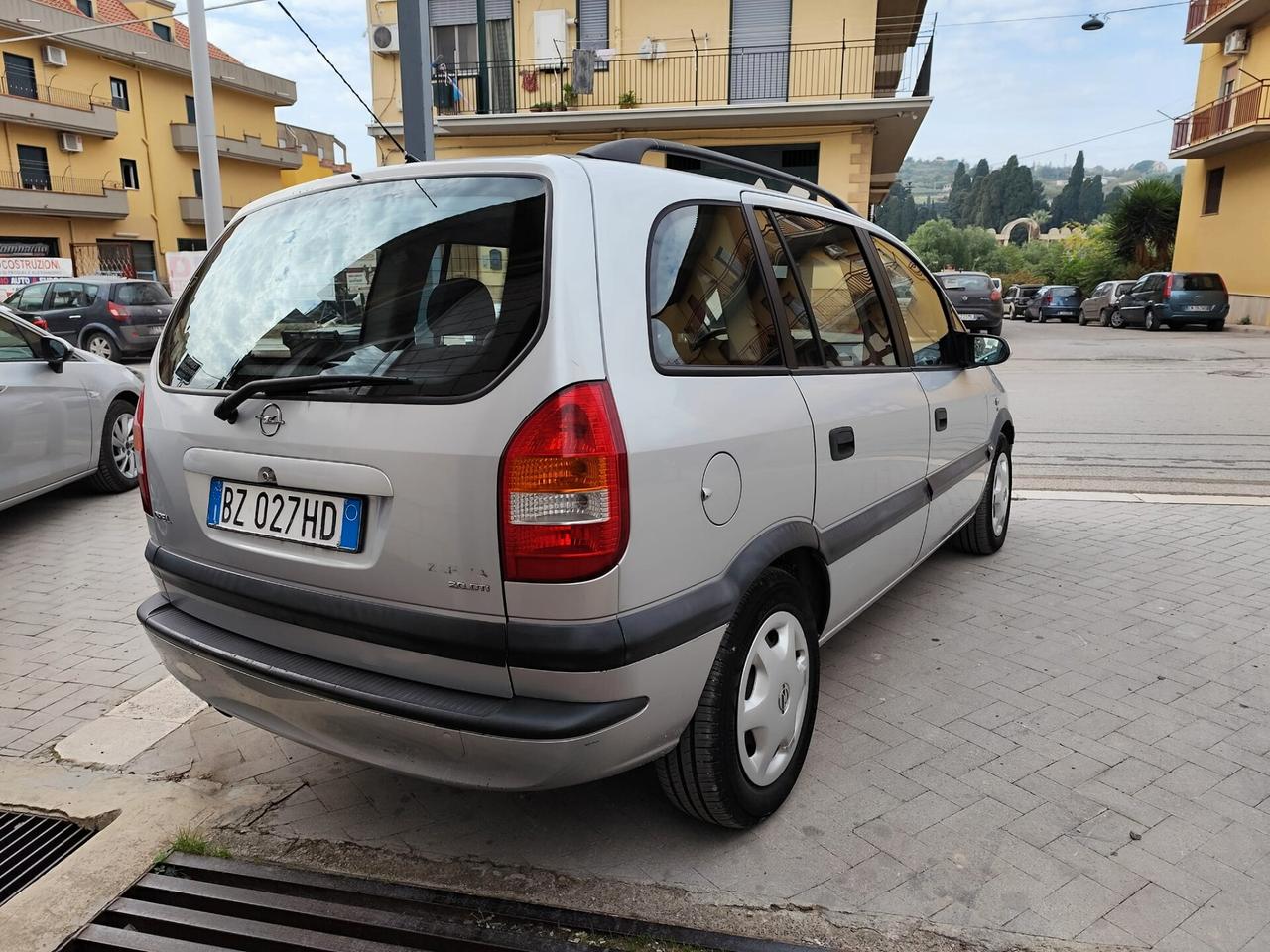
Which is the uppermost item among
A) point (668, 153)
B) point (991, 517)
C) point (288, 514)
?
point (668, 153)

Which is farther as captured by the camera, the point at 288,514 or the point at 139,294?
the point at 139,294

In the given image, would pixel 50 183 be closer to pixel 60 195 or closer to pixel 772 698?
pixel 60 195

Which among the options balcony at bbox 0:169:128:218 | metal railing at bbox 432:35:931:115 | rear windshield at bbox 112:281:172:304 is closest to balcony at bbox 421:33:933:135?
metal railing at bbox 432:35:931:115

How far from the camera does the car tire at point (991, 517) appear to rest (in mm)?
4965

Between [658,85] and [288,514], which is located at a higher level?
[658,85]

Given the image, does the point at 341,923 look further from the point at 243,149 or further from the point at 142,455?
the point at 243,149

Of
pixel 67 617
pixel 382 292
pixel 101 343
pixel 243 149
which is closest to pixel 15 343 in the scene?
pixel 67 617

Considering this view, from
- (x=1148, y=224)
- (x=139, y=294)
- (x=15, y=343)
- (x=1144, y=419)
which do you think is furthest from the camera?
(x=1148, y=224)

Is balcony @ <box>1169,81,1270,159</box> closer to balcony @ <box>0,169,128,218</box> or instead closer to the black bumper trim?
the black bumper trim

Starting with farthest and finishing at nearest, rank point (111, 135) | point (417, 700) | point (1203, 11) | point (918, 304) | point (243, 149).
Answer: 1. point (243, 149)
2. point (111, 135)
3. point (1203, 11)
4. point (918, 304)
5. point (417, 700)

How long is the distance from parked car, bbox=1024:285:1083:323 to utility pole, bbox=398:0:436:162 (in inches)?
1250

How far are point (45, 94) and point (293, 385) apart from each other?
145ft

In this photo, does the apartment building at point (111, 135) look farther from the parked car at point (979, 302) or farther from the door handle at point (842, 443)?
the door handle at point (842, 443)

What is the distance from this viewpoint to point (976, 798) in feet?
9.09
